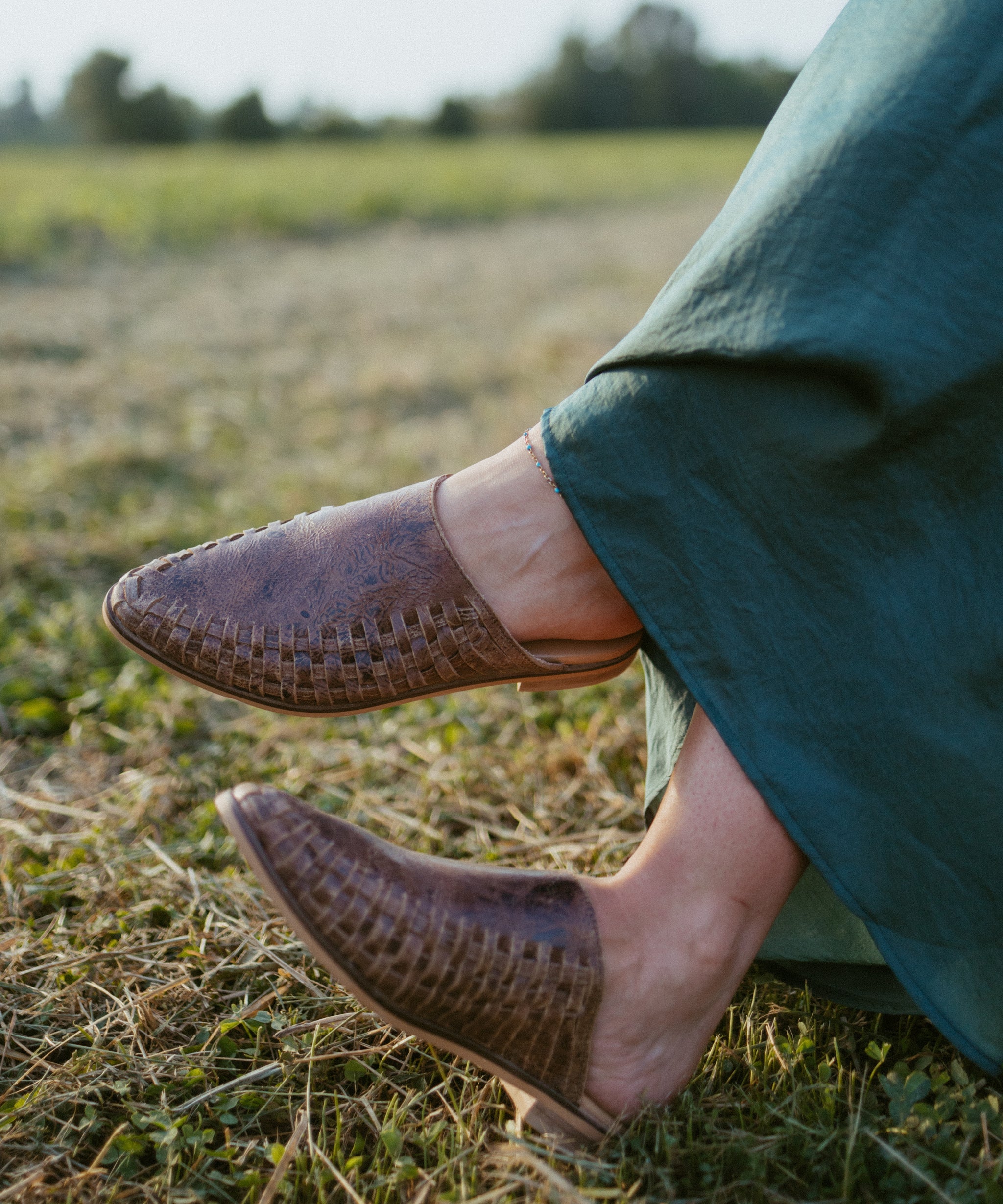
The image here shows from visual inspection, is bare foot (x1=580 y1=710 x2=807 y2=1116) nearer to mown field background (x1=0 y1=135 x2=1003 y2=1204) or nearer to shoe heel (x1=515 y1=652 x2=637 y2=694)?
mown field background (x1=0 y1=135 x2=1003 y2=1204)

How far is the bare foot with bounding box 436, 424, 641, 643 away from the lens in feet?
3.60

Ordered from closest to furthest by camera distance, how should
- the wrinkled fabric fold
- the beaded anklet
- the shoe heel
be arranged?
the wrinkled fabric fold < the beaded anklet < the shoe heel

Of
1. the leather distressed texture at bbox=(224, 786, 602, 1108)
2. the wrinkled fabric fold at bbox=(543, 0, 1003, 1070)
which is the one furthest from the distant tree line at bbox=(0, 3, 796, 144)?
the leather distressed texture at bbox=(224, 786, 602, 1108)

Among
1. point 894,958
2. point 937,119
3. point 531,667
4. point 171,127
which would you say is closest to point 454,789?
point 531,667

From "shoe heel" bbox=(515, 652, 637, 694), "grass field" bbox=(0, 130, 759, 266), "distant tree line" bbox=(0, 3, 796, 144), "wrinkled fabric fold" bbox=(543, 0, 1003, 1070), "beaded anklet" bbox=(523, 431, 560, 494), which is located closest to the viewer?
"wrinkled fabric fold" bbox=(543, 0, 1003, 1070)

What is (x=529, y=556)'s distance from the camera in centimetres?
111

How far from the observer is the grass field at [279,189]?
8.10 metres

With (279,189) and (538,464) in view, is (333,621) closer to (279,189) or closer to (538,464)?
(538,464)

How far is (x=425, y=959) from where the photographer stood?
867 mm

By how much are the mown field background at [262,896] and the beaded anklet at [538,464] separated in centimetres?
61

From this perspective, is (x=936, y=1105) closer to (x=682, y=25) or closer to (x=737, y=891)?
(x=737, y=891)

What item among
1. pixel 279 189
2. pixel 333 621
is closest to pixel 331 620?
pixel 333 621

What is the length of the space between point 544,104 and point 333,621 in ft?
189

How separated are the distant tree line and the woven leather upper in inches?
1638
